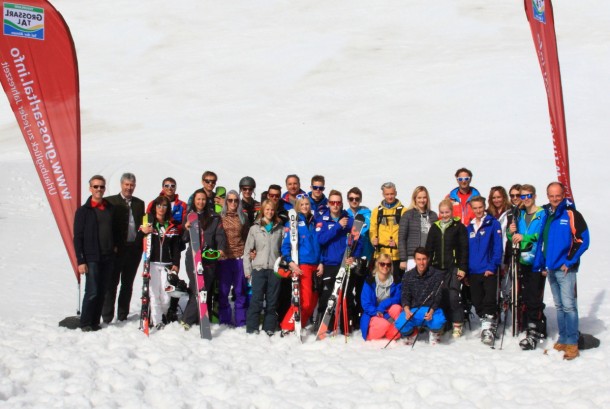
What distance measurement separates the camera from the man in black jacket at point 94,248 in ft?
23.4

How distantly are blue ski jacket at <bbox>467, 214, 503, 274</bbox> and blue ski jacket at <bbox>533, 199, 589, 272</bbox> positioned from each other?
64 centimetres

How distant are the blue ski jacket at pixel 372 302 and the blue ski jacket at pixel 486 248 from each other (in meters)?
0.87

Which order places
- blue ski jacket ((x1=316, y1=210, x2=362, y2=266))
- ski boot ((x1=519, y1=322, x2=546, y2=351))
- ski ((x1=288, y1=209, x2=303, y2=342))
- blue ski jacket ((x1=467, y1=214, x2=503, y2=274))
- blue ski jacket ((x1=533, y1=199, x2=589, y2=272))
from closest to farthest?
1. blue ski jacket ((x1=533, y1=199, x2=589, y2=272))
2. ski boot ((x1=519, y1=322, x2=546, y2=351))
3. blue ski jacket ((x1=467, y1=214, x2=503, y2=274))
4. ski ((x1=288, y1=209, x2=303, y2=342))
5. blue ski jacket ((x1=316, y1=210, x2=362, y2=266))

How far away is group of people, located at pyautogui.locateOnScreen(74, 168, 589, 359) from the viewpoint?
7.02 m

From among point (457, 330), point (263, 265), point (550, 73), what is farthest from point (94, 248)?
point (550, 73)

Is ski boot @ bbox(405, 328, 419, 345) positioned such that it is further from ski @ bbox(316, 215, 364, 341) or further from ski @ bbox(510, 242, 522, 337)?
ski @ bbox(510, 242, 522, 337)

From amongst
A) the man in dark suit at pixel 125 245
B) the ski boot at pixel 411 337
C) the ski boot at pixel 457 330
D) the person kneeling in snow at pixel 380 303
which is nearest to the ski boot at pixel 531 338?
the ski boot at pixel 457 330

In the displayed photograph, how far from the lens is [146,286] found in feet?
24.0

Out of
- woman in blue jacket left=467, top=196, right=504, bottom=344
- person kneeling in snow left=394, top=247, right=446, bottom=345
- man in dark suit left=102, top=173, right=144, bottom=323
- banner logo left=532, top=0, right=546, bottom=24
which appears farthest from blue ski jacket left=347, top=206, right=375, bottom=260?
banner logo left=532, top=0, right=546, bottom=24

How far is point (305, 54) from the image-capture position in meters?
41.0

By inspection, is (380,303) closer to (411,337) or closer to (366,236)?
(411,337)

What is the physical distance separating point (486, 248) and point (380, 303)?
4.35ft

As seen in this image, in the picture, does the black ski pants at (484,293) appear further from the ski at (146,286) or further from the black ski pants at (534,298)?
the ski at (146,286)

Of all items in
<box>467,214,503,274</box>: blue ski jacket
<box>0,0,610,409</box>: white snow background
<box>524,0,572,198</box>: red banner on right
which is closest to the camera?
<box>0,0,610,409</box>: white snow background
